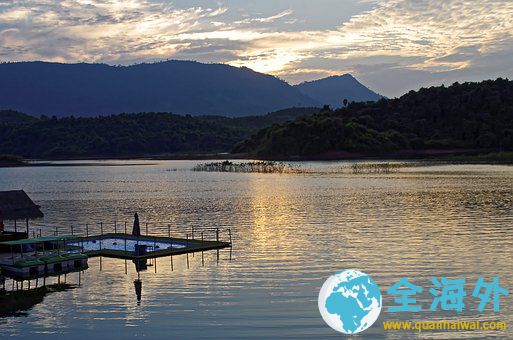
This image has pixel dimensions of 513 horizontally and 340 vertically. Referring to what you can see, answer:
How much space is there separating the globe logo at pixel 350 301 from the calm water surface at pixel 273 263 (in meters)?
0.50

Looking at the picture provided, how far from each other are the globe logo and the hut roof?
77.5 ft

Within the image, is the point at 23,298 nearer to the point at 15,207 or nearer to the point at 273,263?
the point at 15,207

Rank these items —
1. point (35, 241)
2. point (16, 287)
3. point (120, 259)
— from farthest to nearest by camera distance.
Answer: point (120, 259) → point (35, 241) → point (16, 287)

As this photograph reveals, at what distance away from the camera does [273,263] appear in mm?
39531

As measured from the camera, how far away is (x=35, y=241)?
39.6m

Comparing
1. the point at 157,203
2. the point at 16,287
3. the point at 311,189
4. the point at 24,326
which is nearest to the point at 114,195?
the point at 157,203

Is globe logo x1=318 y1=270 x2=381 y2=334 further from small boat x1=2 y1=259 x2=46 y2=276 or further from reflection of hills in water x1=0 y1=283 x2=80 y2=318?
small boat x1=2 y1=259 x2=46 y2=276

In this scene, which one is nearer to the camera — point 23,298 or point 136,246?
point 23,298

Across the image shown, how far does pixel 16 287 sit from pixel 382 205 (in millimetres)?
47747

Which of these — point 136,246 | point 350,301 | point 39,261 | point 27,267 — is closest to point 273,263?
point 350,301

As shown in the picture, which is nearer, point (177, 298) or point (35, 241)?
point (177, 298)

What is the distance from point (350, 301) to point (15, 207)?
26.4 metres

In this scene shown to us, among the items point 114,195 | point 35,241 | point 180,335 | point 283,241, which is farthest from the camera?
point 114,195

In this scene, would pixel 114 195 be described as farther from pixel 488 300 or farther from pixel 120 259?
pixel 488 300
